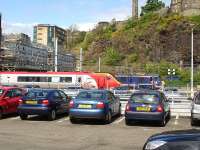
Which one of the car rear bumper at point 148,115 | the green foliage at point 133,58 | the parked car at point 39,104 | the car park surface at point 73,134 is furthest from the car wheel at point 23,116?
the green foliage at point 133,58

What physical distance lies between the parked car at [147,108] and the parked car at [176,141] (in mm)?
10524

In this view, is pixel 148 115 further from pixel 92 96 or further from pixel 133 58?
pixel 133 58

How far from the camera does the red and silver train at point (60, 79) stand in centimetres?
6147

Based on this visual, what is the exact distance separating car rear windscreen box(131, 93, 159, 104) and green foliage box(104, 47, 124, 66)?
86.3 m

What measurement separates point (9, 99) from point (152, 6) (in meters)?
119

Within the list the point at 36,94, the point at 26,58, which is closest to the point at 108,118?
the point at 36,94

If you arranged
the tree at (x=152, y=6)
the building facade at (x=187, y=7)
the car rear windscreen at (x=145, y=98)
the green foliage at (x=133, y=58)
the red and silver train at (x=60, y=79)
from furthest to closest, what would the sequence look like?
the tree at (x=152, y=6)
the building facade at (x=187, y=7)
the green foliage at (x=133, y=58)
the red and silver train at (x=60, y=79)
the car rear windscreen at (x=145, y=98)

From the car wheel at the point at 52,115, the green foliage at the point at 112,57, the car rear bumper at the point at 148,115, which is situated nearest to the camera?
the car rear bumper at the point at 148,115

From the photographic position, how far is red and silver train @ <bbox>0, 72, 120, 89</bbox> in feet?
202

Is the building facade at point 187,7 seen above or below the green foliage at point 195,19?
above

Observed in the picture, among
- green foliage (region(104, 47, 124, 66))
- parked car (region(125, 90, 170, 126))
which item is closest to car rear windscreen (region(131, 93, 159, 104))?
parked car (region(125, 90, 170, 126))

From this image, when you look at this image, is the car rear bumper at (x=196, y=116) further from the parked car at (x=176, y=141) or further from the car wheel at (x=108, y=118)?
the parked car at (x=176, y=141)

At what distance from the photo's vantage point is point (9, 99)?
68.8 feet

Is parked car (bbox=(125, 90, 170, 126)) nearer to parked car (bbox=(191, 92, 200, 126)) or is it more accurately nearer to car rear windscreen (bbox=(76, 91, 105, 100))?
parked car (bbox=(191, 92, 200, 126))
